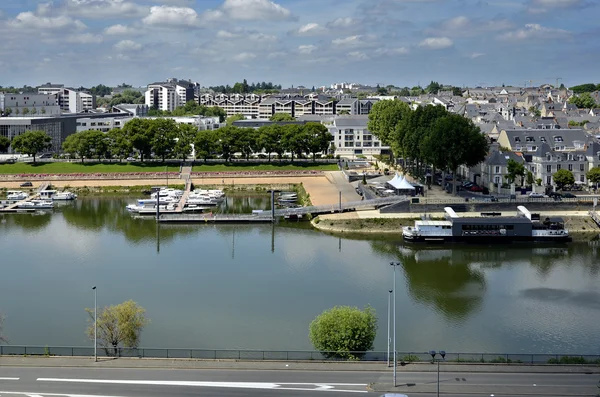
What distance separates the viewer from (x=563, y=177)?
3684cm

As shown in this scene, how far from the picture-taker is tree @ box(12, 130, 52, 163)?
51219mm

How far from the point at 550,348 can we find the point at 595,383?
171 inches

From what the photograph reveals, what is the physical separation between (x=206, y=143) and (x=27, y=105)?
27.8 meters

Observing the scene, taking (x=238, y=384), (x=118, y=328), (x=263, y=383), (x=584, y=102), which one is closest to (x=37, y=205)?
(x=118, y=328)

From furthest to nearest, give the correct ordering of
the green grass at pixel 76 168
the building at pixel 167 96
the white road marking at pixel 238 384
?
the building at pixel 167 96 < the green grass at pixel 76 168 < the white road marking at pixel 238 384

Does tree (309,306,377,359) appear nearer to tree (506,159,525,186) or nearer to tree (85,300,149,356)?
tree (85,300,149,356)

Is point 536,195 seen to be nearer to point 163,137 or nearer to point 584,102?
point 163,137

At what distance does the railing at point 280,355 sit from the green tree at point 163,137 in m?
34.6

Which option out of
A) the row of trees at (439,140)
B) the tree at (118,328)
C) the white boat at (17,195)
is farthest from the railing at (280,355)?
the white boat at (17,195)

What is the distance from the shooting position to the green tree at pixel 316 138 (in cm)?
5147

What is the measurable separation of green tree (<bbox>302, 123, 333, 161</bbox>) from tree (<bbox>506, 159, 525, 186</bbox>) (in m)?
17.0

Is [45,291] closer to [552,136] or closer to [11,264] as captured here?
[11,264]

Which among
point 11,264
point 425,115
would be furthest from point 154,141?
point 11,264

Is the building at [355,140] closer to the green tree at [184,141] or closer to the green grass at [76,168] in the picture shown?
the green tree at [184,141]
